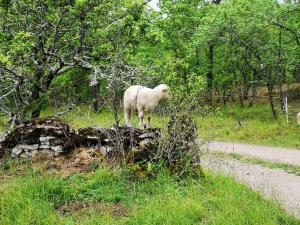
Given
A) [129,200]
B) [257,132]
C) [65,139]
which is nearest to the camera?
[129,200]

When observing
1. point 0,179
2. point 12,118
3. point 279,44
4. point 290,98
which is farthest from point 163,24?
point 0,179

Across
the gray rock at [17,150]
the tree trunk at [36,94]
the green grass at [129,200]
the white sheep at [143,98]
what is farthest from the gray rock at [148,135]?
the tree trunk at [36,94]

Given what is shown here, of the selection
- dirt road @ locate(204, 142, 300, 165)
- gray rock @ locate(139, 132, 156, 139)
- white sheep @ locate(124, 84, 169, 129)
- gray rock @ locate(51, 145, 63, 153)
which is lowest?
dirt road @ locate(204, 142, 300, 165)

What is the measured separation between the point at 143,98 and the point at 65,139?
2977mm

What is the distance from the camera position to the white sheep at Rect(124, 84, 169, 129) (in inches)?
410

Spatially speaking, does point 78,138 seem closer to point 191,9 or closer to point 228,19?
point 228,19

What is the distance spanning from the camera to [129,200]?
6488mm

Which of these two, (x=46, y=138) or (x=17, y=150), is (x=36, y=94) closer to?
(x=46, y=138)

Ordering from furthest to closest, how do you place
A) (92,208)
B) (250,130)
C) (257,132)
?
(250,130) < (257,132) < (92,208)

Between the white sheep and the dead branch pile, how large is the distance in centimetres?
193

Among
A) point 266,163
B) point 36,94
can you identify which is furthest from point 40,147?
point 266,163

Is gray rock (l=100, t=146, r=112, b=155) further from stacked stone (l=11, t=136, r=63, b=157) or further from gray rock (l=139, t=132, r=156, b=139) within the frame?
stacked stone (l=11, t=136, r=63, b=157)

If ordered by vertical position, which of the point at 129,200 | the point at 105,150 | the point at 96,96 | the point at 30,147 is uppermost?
the point at 96,96

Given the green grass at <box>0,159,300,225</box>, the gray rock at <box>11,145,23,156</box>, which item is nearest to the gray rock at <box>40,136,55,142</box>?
the gray rock at <box>11,145,23,156</box>
